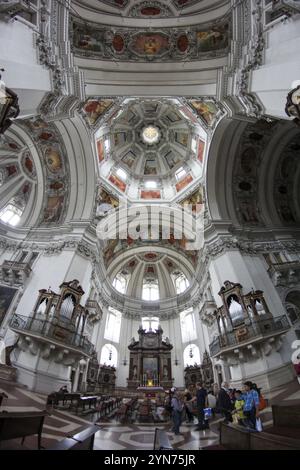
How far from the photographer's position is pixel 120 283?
22.9 m

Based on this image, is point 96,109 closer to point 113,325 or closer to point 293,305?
point 293,305

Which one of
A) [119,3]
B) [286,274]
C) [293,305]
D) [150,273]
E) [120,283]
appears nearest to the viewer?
[119,3]

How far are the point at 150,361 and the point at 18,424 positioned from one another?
17.8 m

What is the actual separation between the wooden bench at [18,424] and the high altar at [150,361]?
16431mm

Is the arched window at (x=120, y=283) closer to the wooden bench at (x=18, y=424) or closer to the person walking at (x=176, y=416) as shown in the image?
the person walking at (x=176, y=416)

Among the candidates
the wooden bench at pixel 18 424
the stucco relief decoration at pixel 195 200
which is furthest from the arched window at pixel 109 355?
the wooden bench at pixel 18 424

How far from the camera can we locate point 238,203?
15.5 m

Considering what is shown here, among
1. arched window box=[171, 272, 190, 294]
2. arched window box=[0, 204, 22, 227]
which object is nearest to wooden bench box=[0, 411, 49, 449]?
arched window box=[0, 204, 22, 227]

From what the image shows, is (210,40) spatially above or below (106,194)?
below

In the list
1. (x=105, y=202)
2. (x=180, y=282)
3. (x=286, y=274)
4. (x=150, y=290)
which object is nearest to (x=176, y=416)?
(x=286, y=274)
